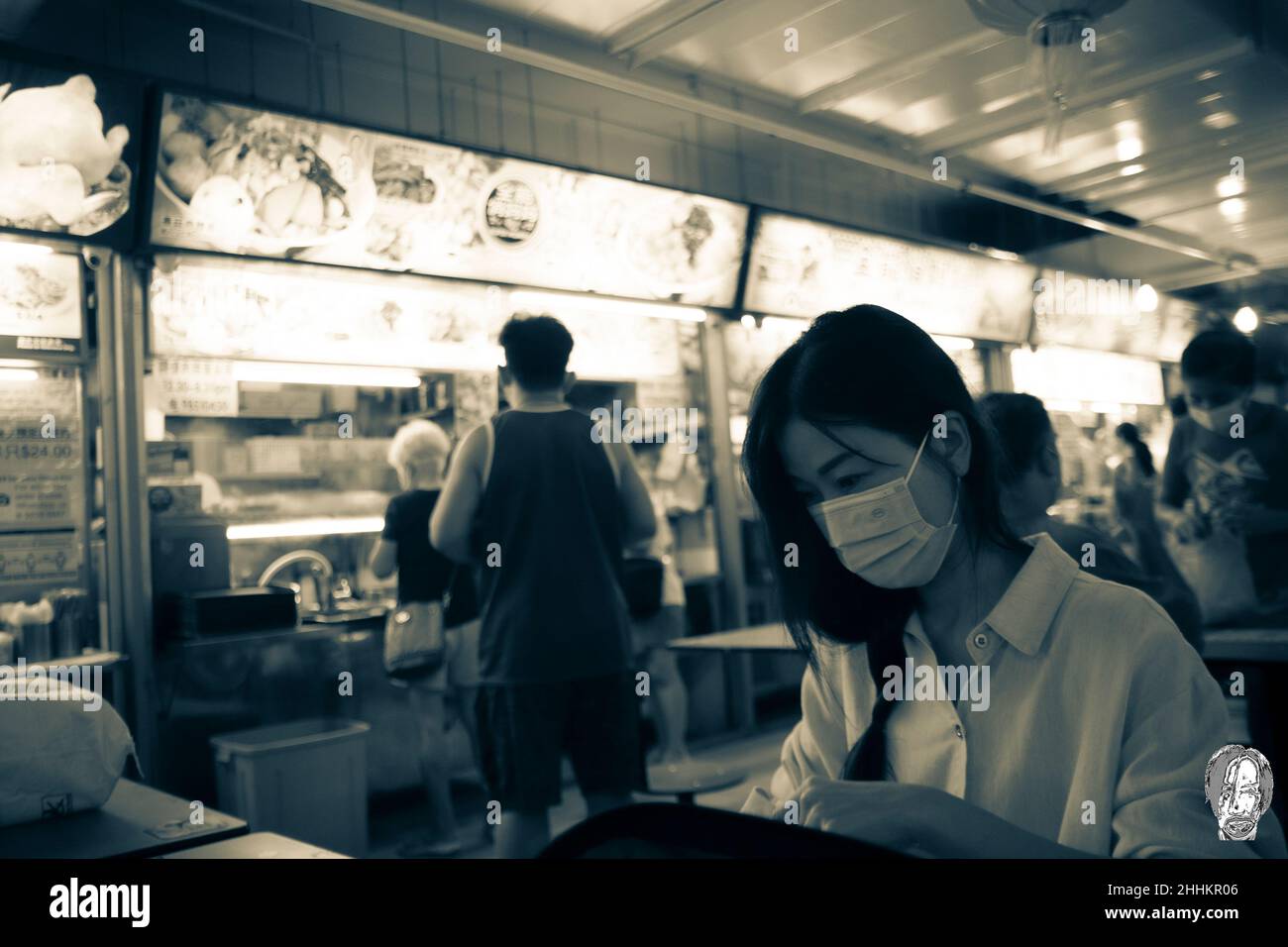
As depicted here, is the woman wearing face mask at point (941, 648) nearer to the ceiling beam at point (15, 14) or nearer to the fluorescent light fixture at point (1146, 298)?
the ceiling beam at point (15, 14)

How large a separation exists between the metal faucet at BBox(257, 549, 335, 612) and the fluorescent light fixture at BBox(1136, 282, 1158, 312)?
794cm

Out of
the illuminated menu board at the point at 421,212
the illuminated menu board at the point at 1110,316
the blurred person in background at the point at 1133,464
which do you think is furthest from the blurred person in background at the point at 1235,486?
the illuminated menu board at the point at 1110,316

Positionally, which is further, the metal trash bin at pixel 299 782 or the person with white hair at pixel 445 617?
the person with white hair at pixel 445 617

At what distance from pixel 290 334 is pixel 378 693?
1.66 m

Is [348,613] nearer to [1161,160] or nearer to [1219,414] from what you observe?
[1219,414]

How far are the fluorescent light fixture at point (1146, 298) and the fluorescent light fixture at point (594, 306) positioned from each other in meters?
5.53

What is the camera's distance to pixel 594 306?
5527 mm

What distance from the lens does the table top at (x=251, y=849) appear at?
4.62 feet

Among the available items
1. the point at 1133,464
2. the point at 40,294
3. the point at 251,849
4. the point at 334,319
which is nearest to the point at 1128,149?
the point at 1133,464

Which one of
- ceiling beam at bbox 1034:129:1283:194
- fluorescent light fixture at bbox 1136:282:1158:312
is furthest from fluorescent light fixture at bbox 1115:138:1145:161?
fluorescent light fixture at bbox 1136:282:1158:312

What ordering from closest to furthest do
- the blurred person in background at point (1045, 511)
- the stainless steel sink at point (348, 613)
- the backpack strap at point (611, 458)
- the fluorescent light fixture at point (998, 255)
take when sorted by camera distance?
the blurred person in background at point (1045, 511) < the backpack strap at point (611, 458) < the stainless steel sink at point (348, 613) < the fluorescent light fixture at point (998, 255)

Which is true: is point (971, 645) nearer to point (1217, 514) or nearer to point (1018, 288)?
point (1217, 514)

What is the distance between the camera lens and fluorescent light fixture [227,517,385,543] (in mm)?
4488

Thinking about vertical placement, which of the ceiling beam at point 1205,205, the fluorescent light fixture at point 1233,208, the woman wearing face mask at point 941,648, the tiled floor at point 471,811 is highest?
the ceiling beam at point 1205,205
